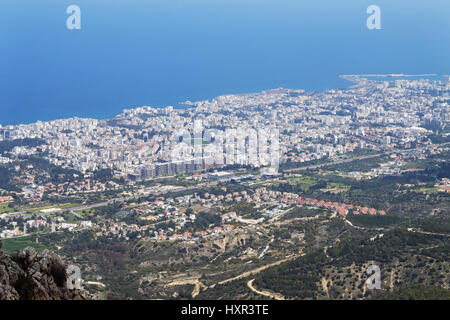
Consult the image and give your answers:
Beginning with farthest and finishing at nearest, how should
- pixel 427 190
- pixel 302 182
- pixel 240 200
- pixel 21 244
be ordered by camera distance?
pixel 302 182
pixel 240 200
pixel 427 190
pixel 21 244

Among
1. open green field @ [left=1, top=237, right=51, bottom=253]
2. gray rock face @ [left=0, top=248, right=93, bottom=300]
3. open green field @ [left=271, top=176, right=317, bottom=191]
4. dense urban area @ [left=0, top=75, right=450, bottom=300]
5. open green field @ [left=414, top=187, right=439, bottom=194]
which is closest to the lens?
gray rock face @ [left=0, top=248, right=93, bottom=300]

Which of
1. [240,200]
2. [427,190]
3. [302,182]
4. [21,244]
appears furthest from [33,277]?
[302,182]

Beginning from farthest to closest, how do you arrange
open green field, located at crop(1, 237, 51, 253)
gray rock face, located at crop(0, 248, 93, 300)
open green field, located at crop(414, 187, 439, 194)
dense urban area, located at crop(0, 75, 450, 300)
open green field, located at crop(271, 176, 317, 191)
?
1. open green field, located at crop(271, 176, 317, 191)
2. open green field, located at crop(414, 187, 439, 194)
3. open green field, located at crop(1, 237, 51, 253)
4. dense urban area, located at crop(0, 75, 450, 300)
5. gray rock face, located at crop(0, 248, 93, 300)

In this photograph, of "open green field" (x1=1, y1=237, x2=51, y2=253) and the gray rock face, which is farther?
"open green field" (x1=1, y1=237, x2=51, y2=253)

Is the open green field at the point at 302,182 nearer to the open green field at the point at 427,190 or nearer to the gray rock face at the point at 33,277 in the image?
the open green field at the point at 427,190

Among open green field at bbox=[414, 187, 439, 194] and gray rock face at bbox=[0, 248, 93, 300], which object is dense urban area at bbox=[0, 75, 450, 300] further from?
gray rock face at bbox=[0, 248, 93, 300]

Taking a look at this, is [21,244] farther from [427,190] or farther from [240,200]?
[427,190]

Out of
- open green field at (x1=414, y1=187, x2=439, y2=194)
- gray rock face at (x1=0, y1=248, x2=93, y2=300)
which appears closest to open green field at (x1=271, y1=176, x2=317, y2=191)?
open green field at (x1=414, y1=187, x2=439, y2=194)

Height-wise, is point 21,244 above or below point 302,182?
below

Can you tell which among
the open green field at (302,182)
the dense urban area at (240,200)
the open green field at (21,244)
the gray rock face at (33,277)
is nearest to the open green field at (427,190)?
the dense urban area at (240,200)

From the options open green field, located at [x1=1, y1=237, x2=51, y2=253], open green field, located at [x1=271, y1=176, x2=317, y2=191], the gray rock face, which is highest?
the gray rock face
